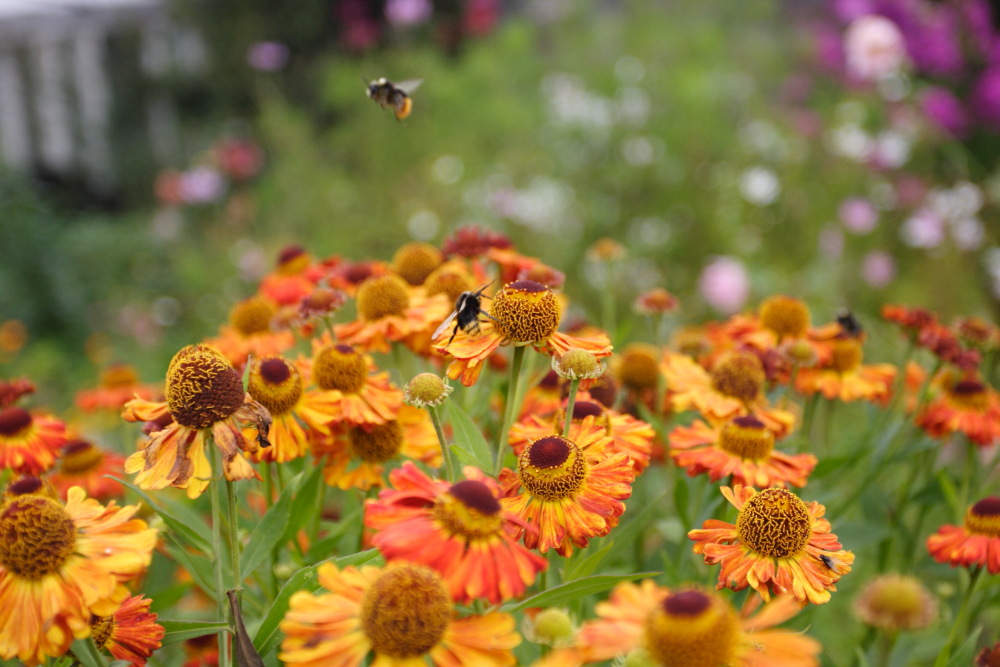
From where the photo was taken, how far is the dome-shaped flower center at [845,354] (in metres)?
1.32

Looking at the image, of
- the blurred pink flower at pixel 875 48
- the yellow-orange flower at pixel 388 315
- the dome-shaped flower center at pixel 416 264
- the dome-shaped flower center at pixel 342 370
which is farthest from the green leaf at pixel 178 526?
the blurred pink flower at pixel 875 48

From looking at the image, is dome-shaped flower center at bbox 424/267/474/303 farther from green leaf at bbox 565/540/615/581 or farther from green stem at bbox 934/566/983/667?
green stem at bbox 934/566/983/667

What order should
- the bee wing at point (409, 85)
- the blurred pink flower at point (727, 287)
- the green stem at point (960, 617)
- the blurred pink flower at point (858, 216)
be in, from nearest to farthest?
1. the green stem at point (960, 617)
2. the bee wing at point (409, 85)
3. the blurred pink flower at point (727, 287)
4. the blurred pink flower at point (858, 216)

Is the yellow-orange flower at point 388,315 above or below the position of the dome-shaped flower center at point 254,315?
above

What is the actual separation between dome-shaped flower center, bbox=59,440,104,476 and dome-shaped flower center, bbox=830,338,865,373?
1193 mm

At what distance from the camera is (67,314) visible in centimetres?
533

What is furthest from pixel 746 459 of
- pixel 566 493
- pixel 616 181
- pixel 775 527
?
pixel 616 181

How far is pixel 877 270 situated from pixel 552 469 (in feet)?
12.2

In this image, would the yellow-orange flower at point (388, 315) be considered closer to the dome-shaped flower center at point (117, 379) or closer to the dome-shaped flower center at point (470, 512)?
the dome-shaped flower center at point (470, 512)

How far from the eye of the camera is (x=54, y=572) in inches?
28.3

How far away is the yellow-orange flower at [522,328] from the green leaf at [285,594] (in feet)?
0.70

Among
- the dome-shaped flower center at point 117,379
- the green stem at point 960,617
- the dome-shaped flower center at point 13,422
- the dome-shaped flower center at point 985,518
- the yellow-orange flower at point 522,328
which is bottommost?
the dome-shaped flower center at point 117,379

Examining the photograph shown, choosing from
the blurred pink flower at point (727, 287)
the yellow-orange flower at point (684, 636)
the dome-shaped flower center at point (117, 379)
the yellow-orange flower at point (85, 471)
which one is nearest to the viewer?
the yellow-orange flower at point (684, 636)

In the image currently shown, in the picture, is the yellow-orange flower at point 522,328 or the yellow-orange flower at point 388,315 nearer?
the yellow-orange flower at point 522,328
